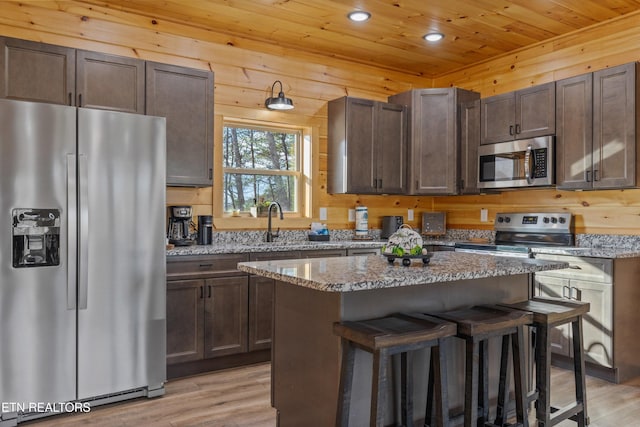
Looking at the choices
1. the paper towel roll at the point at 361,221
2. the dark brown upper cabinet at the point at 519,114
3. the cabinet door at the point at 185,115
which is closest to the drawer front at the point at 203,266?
the cabinet door at the point at 185,115

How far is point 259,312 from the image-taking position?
373 cm

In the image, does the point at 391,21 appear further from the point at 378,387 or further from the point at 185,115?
the point at 378,387

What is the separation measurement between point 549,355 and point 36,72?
343 cm

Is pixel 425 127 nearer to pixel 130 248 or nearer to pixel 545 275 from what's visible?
pixel 545 275

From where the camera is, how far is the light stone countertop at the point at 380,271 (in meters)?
1.91

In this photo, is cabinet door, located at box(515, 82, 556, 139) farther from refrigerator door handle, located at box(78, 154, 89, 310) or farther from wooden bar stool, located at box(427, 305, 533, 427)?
refrigerator door handle, located at box(78, 154, 89, 310)

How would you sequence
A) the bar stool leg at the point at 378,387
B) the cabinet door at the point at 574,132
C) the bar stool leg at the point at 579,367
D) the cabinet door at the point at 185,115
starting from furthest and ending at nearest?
the cabinet door at the point at 574,132, the cabinet door at the point at 185,115, the bar stool leg at the point at 579,367, the bar stool leg at the point at 378,387

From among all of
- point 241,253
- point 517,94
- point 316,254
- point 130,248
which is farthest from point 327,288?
point 517,94

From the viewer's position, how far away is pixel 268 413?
2863mm

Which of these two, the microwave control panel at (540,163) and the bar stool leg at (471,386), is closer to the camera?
the bar stool leg at (471,386)

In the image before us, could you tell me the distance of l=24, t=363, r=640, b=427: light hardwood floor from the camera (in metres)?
2.74

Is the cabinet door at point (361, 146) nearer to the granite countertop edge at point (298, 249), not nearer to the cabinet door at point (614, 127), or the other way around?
the granite countertop edge at point (298, 249)

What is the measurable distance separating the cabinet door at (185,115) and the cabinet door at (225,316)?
2.69 ft

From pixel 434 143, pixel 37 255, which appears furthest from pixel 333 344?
pixel 434 143
